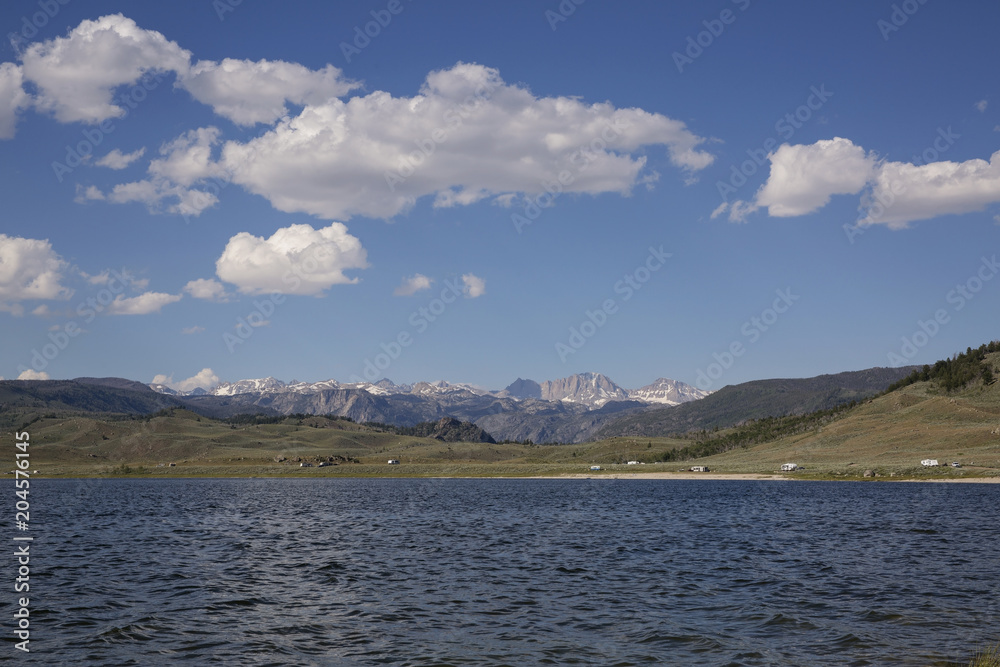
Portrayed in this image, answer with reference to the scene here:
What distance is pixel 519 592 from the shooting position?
34000mm

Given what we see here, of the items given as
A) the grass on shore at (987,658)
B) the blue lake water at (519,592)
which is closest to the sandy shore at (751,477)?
the blue lake water at (519,592)

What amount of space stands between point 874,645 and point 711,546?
25.9 metres

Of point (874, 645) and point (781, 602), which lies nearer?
point (874, 645)

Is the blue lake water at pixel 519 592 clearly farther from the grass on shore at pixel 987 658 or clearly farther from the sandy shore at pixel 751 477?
the sandy shore at pixel 751 477

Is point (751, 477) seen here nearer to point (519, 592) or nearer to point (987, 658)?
point (519, 592)

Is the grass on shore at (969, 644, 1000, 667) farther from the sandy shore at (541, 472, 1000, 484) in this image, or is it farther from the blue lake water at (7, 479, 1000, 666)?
the sandy shore at (541, 472, 1000, 484)

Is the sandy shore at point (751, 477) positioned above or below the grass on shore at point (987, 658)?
below

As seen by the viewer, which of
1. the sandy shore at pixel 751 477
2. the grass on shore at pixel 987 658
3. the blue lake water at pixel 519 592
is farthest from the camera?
the sandy shore at pixel 751 477

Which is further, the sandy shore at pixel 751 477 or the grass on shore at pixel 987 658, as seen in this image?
the sandy shore at pixel 751 477

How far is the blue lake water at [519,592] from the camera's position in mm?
24453

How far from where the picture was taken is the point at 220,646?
24953mm

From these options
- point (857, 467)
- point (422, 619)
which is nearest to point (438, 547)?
point (422, 619)

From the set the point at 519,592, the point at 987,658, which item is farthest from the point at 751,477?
the point at 987,658

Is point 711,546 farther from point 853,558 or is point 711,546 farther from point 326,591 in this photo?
point 326,591
